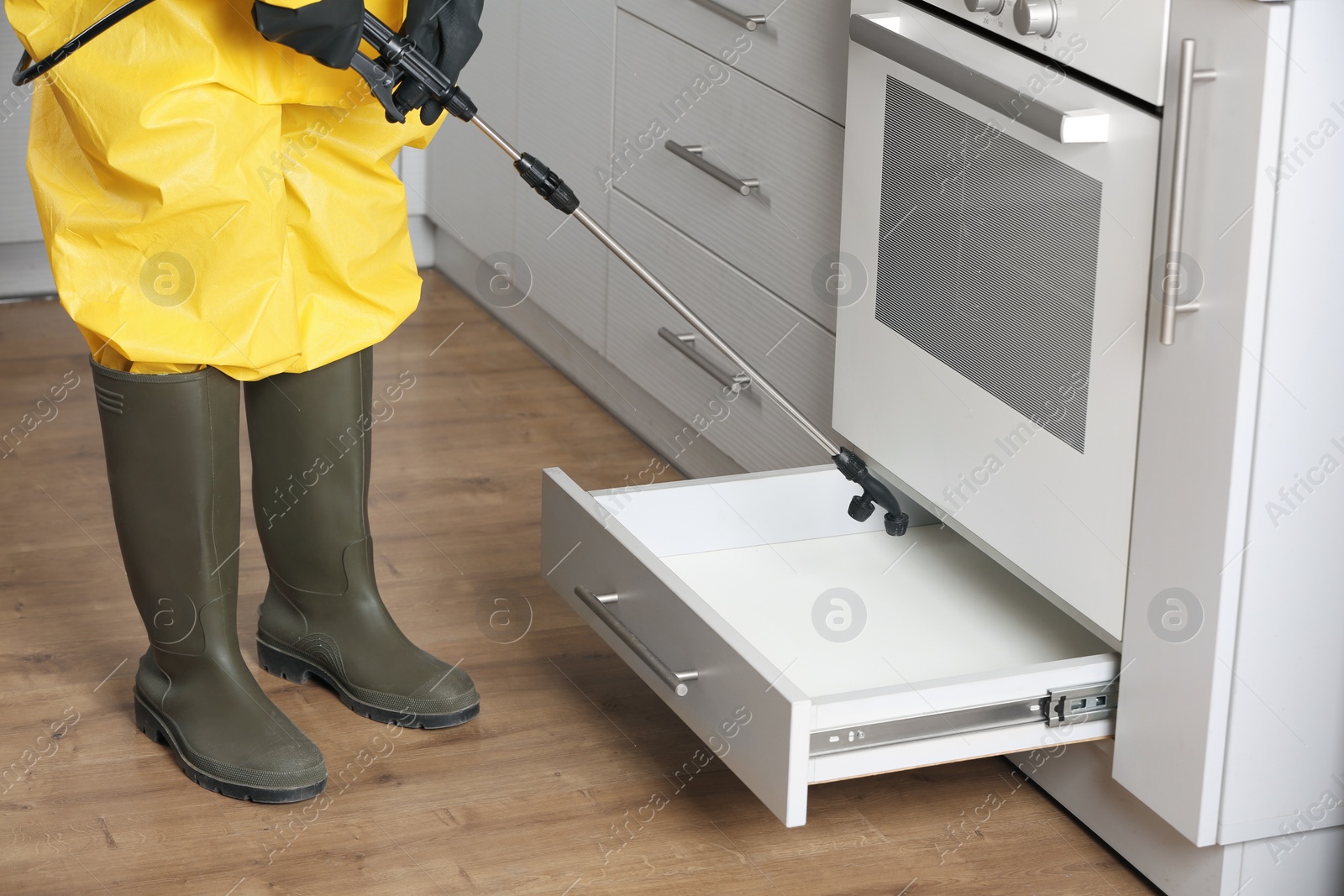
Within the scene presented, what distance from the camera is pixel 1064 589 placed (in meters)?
1.39

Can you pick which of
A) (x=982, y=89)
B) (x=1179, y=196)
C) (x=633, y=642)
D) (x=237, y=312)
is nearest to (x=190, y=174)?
(x=237, y=312)

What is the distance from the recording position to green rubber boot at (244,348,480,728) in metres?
1.60

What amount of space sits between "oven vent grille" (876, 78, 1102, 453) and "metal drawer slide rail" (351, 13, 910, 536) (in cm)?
14

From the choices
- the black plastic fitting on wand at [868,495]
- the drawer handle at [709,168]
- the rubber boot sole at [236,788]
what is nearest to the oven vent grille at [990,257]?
the black plastic fitting on wand at [868,495]

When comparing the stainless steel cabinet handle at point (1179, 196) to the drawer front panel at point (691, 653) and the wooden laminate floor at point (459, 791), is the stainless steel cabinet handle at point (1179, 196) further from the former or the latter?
the wooden laminate floor at point (459, 791)

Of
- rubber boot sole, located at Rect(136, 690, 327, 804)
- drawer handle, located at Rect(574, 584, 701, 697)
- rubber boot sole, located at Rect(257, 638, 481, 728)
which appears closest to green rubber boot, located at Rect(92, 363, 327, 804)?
rubber boot sole, located at Rect(136, 690, 327, 804)

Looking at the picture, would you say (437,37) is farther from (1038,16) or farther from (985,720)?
(985,720)

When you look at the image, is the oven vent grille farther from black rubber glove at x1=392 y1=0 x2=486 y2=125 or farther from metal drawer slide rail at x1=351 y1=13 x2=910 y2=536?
black rubber glove at x1=392 y1=0 x2=486 y2=125

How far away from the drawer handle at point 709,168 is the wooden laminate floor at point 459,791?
1.69 feet

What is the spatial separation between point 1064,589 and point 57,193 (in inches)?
36.6

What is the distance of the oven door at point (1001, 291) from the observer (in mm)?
1277

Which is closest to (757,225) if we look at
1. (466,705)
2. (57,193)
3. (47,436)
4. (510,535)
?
(510,535)

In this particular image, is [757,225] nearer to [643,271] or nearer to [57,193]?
[643,271]

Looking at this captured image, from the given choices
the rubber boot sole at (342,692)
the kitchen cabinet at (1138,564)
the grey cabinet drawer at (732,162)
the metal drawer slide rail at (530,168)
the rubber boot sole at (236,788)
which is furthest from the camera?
the grey cabinet drawer at (732,162)
